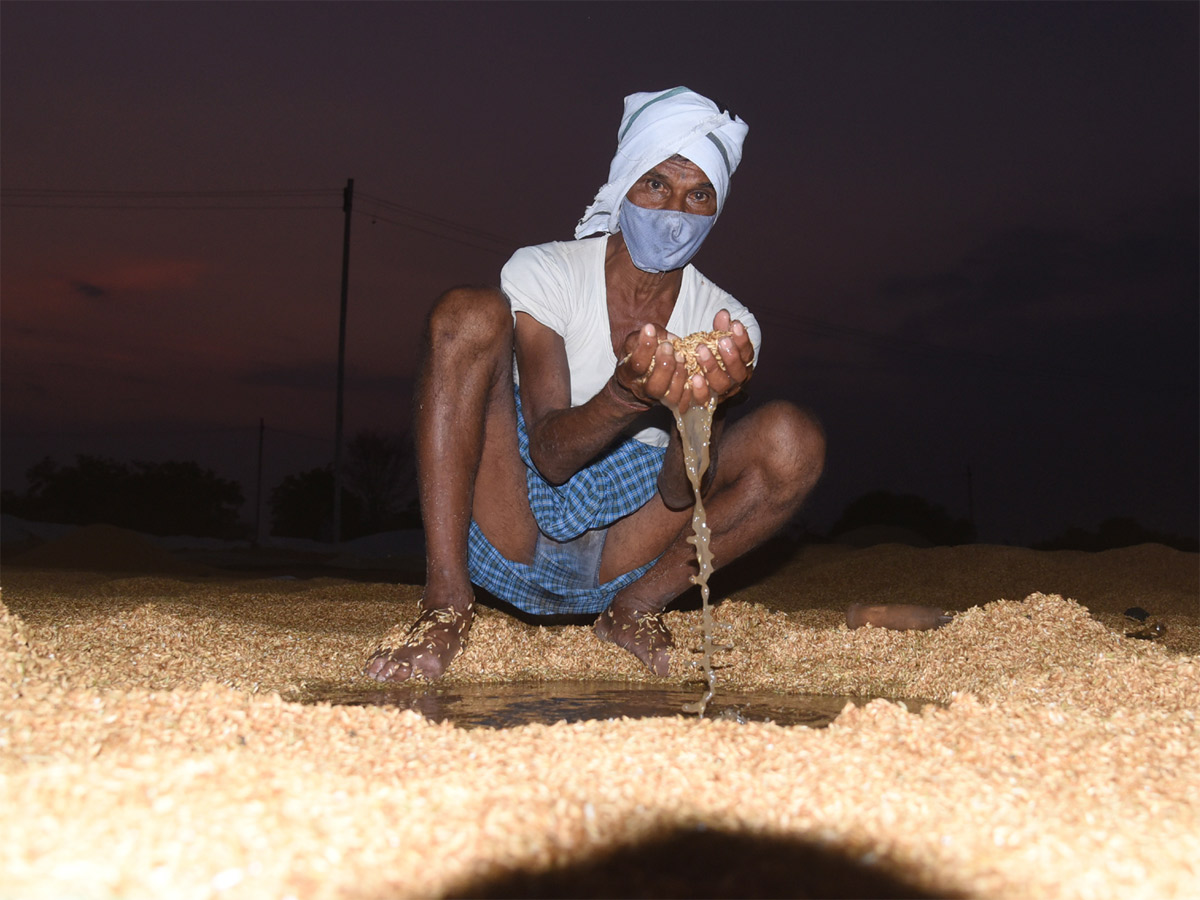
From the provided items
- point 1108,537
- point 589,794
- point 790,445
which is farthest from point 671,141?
point 1108,537

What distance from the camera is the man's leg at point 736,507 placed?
2.85m

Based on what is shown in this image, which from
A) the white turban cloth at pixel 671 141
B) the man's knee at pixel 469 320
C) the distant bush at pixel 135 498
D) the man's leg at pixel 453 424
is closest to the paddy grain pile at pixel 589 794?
the man's leg at pixel 453 424

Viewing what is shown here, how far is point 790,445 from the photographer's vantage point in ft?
9.33

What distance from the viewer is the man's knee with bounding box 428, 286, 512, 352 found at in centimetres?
257

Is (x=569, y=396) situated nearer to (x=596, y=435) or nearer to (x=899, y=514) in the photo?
(x=596, y=435)

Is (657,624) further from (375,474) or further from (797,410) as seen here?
(375,474)

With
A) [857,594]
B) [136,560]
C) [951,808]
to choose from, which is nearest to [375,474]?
[136,560]

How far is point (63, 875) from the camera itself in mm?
899

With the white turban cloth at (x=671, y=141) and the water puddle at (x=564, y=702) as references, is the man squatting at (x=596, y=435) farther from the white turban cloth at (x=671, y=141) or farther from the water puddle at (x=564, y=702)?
the water puddle at (x=564, y=702)

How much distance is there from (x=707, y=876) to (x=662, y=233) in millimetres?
2241

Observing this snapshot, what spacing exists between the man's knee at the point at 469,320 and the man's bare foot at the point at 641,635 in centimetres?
96

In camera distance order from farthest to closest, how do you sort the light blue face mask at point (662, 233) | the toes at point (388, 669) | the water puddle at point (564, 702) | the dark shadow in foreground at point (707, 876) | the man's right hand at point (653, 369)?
the light blue face mask at point (662, 233), the toes at point (388, 669), the man's right hand at point (653, 369), the water puddle at point (564, 702), the dark shadow in foreground at point (707, 876)

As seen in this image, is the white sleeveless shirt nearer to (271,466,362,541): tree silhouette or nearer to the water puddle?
the water puddle

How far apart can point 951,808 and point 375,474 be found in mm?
28884
